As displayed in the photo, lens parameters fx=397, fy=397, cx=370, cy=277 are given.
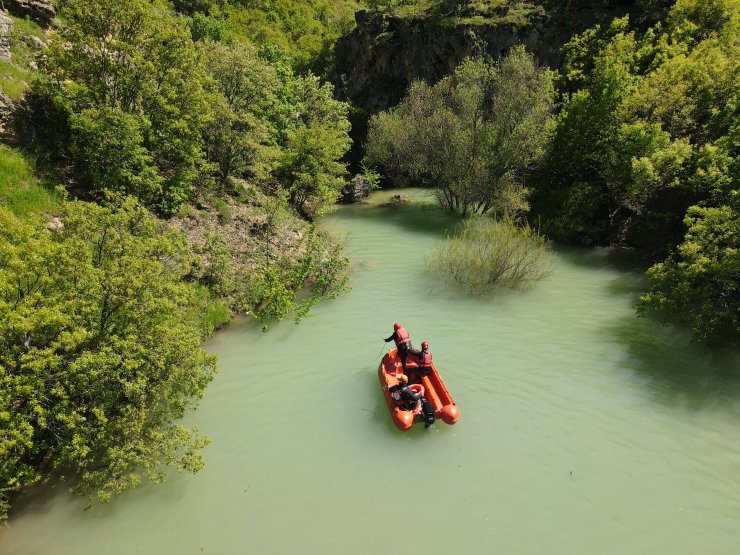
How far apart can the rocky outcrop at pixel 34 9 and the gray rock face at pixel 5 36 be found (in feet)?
2.65

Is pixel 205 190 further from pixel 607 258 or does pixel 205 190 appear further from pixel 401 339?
pixel 607 258

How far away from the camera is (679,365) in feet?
36.2

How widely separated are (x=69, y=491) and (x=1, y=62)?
13.9m

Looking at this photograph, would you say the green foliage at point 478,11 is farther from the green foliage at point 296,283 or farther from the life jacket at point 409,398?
the life jacket at point 409,398

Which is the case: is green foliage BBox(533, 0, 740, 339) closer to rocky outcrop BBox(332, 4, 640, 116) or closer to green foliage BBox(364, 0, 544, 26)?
rocky outcrop BBox(332, 4, 640, 116)

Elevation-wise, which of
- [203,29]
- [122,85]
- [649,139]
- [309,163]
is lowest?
[309,163]

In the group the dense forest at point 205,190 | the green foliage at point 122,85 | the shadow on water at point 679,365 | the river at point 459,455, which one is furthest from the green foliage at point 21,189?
the shadow on water at point 679,365

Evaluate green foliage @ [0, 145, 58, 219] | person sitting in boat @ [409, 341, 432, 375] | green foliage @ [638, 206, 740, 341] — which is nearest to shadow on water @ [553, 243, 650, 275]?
green foliage @ [638, 206, 740, 341]

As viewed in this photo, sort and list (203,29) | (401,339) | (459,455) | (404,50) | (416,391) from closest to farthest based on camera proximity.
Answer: (459,455)
(416,391)
(401,339)
(203,29)
(404,50)

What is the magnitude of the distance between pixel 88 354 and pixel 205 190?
1219 centimetres

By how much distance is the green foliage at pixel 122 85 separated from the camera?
39.0 feet

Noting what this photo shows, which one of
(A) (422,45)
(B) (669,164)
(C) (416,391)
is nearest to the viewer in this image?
(C) (416,391)

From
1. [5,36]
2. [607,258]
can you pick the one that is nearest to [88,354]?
[5,36]

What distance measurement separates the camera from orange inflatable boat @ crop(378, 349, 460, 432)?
8.87 m
